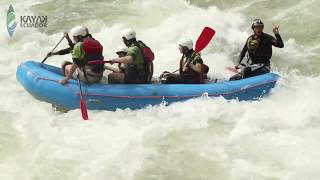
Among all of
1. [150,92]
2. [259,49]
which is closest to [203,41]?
[259,49]

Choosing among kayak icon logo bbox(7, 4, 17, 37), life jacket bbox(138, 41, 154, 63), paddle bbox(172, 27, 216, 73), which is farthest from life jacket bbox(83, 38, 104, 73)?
kayak icon logo bbox(7, 4, 17, 37)

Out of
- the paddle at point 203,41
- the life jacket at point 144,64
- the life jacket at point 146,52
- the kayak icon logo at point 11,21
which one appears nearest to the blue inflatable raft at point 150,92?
the life jacket at point 144,64

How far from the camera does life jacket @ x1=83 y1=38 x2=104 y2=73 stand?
281 inches

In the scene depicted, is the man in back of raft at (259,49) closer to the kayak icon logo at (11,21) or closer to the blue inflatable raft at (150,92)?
the blue inflatable raft at (150,92)

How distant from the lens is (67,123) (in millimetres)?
7121

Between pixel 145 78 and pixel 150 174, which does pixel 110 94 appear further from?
pixel 150 174

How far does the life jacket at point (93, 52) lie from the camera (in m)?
7.14

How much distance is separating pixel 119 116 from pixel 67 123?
70 centimetres

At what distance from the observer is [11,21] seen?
12773mm

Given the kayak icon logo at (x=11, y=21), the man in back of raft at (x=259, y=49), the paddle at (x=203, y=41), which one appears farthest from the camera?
A: the kayak icon logo at (x=11, y=21)

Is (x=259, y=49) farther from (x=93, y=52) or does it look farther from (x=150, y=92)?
(x=93, y=52)

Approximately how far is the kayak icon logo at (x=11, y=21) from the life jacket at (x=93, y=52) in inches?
198

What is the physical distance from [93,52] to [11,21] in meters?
6.27

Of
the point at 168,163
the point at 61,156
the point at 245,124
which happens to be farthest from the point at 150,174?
the point at 245,124
